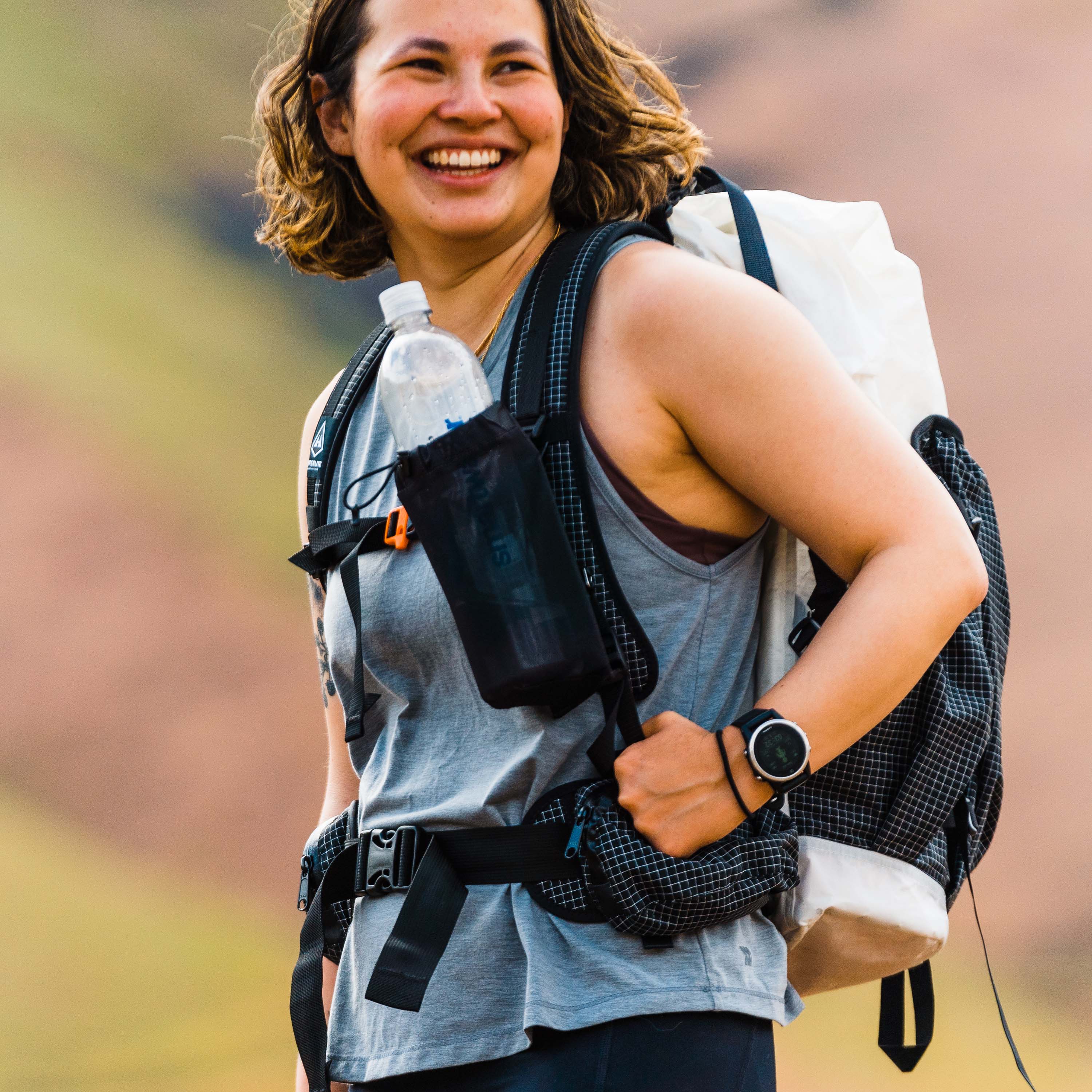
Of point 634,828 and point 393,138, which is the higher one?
point 393,138

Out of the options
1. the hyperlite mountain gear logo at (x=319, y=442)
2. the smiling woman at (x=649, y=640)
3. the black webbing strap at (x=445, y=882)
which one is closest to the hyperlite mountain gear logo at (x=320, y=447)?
the hyperlite mountain gear logo at (x=319, y=442)

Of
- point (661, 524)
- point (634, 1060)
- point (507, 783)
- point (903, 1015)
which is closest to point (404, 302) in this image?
point (661, 524)

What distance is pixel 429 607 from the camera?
1.08 m

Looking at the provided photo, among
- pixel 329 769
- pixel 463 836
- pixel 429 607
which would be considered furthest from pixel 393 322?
pixel 329 769

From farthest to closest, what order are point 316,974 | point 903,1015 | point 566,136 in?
point 566,136
point 903,1015
point 316,974

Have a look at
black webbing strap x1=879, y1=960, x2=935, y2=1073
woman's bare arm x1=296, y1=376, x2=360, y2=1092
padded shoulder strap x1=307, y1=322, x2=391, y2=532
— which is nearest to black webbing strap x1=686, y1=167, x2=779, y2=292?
padded shoulder strap x1=307, y1=322, x2=391, y2=532

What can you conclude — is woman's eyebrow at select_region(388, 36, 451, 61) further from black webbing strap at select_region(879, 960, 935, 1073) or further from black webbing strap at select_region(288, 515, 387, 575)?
black webbing strap at select_region(879, 960, 935, 1073)

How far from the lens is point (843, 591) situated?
1.12 metres

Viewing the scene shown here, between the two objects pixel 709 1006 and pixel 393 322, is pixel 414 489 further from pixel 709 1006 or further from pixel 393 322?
pixel 709 1006

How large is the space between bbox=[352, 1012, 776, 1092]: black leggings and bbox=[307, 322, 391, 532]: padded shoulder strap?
531mm

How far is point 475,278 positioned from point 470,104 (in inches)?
6.9

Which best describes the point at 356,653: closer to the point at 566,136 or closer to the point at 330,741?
the point at 330,741

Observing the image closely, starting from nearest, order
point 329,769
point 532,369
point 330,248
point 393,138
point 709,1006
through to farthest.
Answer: point 709,1006
point 532,369
point 393,138
point 329,769
point 330,248

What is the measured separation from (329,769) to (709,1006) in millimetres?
621
